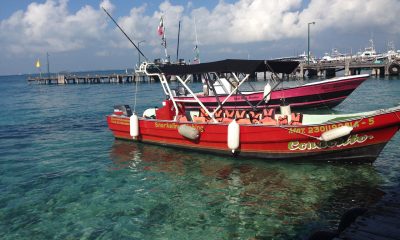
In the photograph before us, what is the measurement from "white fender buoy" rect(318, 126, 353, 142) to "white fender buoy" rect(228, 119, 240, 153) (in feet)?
8.80

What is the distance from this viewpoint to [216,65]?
41.8 feet

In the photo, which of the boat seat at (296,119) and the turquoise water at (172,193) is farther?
the boat seat at (296,119)

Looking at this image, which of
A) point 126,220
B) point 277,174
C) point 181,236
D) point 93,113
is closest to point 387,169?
point 277,174

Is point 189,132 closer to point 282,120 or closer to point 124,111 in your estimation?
point 282,120

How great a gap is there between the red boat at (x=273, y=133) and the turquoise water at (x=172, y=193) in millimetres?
404

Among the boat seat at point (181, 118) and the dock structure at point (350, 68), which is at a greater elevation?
the dock structure at point (350, 68)

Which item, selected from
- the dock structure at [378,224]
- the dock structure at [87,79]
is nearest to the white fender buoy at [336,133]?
the dock structure at [378,224]

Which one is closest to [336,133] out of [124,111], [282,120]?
[282,120]

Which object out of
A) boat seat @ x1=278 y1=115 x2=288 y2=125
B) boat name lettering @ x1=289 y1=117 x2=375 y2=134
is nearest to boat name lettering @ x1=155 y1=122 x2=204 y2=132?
boat seat @ x1=278 y1=115 x2=288 y2=125

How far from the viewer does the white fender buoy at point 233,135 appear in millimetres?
12023

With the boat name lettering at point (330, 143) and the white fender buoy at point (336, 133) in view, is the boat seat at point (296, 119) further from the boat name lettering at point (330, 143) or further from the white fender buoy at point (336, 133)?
the white fender buoy at point (336, 133)

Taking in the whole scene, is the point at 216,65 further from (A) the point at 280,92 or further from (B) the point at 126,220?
(A) the point at 280,92

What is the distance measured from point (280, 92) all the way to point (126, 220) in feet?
53.9

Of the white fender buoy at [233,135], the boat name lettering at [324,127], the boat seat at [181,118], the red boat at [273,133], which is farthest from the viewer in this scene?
the boat seat at [181,118]
